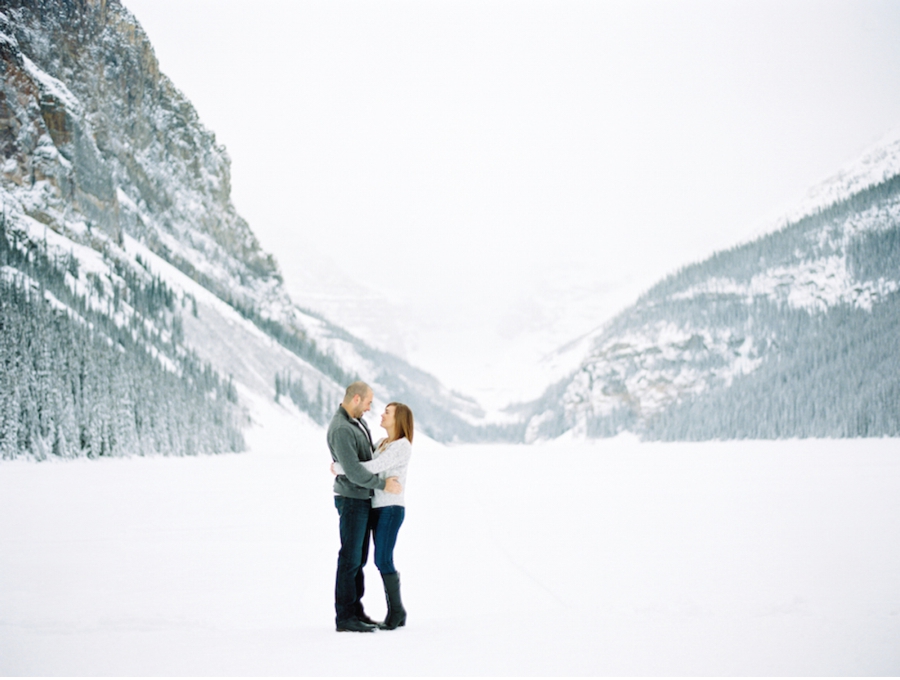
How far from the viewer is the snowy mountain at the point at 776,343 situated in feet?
372

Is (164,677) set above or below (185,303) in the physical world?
below

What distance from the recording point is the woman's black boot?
9.34m

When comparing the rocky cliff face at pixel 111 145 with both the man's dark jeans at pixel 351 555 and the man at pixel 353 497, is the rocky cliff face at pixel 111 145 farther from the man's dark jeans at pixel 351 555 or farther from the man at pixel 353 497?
the man's dark jeans at pixel 351 555

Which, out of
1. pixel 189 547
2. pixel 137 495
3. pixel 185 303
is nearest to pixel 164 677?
pixel 189 547

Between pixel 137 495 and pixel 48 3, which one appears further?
pixel 48 3

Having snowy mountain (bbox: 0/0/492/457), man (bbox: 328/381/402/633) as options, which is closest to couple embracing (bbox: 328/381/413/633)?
man (bbox: 328/381/402/633)

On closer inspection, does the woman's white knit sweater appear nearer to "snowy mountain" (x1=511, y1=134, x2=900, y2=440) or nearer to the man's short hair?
the man's short hair

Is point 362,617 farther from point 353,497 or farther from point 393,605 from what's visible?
point 353,497

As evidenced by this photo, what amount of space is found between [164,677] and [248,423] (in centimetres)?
10189

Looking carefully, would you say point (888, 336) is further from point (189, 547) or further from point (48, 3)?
point (48, 3)

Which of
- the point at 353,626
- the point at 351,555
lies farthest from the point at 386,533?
the point at 353,626

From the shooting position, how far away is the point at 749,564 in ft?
46.7

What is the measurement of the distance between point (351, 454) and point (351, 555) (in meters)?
1.32

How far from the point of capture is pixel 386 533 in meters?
9.52
